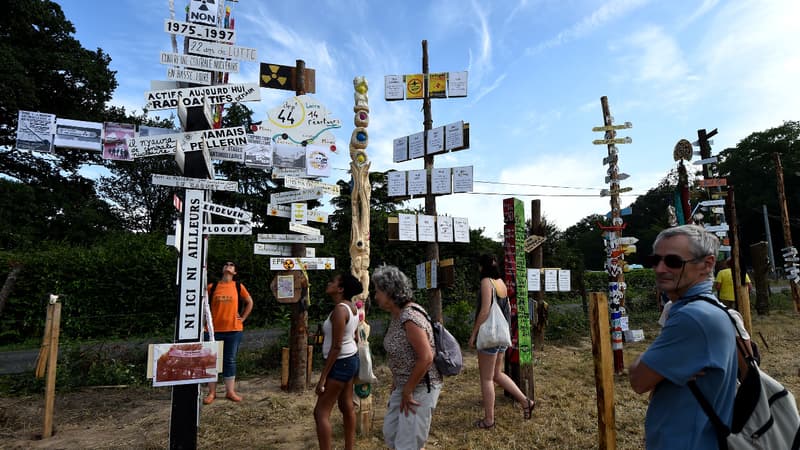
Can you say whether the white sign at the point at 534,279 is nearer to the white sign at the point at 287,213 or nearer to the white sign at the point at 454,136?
the white sign at the point at 454,136

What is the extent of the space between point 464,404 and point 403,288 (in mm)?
2956

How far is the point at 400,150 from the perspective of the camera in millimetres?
7426

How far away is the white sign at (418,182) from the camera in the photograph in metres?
7.07

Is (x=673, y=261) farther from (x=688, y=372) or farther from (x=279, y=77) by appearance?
(x=279, y=77)

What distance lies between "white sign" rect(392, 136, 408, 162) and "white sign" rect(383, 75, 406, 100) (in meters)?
0.76

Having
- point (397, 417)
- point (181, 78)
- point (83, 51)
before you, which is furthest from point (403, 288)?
point (83, 51)

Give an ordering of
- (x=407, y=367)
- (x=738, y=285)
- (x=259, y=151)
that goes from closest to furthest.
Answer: (x=407, y=367)
(x=259, y=151)
(x=738, y=285)

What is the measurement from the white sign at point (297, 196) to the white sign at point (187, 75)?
89.4 inches

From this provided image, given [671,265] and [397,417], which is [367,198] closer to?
[397,417]

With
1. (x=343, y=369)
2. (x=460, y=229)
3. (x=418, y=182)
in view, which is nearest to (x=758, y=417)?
(x=343, y=369)

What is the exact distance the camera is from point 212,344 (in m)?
3.13

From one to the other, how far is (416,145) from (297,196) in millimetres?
2527

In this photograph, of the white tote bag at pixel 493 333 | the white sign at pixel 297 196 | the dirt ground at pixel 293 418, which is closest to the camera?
the white tote bag at pixel 493 333

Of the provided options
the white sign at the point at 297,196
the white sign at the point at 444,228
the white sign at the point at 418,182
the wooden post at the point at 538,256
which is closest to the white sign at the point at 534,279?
the wooden post at the point at 538,256
